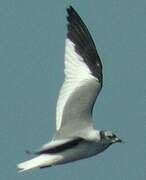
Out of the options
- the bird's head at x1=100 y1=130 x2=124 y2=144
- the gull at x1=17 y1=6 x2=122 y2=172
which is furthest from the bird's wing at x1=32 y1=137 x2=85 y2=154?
the bird's head at x1=100 y1=130 x2=124 y2=144

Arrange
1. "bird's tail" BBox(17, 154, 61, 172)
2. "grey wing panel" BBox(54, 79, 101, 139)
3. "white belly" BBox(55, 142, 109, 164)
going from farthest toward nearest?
"grey wing panel" BBox(54, 79, 101, 139) < "white belly" BBox(55, 142, 109, 164) < "bird's tail" BBox(17, 154, 61, 172)

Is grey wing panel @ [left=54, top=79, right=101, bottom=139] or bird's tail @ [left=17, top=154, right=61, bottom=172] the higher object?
grey wing panel @ [left=54, top=79, right=101, bottom=139]

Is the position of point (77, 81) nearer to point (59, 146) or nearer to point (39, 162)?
point (59, 146)

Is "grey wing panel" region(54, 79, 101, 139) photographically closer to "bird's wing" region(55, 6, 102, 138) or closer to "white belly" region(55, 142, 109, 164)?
"bird's wing" region(55, 6, 102, 138)

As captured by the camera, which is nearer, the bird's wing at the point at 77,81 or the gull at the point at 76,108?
the gull at the point at 76,108

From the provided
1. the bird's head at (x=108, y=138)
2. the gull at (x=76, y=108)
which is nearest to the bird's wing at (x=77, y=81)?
the gull at (x=76, y=108)

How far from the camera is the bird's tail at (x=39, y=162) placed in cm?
1280

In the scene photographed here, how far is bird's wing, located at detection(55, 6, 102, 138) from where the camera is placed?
45.0ft

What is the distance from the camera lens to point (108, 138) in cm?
1355

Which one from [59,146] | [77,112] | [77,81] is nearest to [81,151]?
[59,146]

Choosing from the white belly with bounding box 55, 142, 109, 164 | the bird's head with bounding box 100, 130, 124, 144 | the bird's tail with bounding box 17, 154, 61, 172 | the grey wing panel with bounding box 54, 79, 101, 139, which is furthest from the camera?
the grey wing panel with bounding box 54, 79, 101, 139

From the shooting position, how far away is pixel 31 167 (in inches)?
502

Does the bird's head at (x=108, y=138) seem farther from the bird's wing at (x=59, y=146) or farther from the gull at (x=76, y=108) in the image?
the bird's wing at (x=59, y=146)

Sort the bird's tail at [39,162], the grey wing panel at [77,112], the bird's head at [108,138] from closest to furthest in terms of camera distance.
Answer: the bird's tail at [39,162]
the bird's head at [108,138]
the grey wing panel at [77,112]
